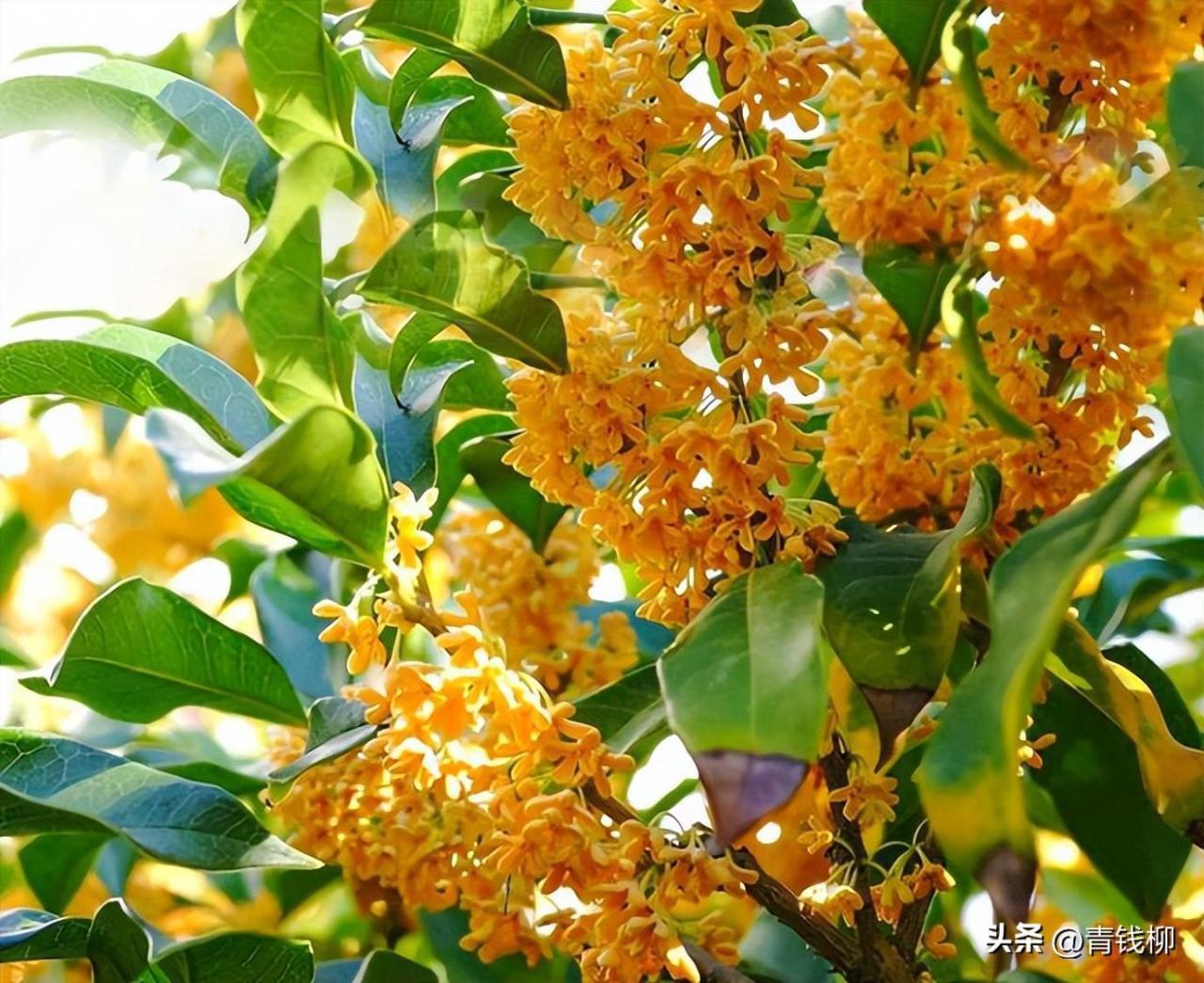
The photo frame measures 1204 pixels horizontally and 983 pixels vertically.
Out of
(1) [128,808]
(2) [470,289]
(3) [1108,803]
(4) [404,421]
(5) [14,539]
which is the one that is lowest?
(5) [14,539]

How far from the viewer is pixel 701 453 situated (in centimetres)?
66

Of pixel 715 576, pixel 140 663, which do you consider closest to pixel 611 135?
pixel 715 576

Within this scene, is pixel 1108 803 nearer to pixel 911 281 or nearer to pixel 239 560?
pixel 911 281

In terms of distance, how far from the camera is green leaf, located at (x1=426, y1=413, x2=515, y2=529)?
99 centimetres

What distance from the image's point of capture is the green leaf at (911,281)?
2.50 ft

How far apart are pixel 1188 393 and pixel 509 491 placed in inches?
21.2

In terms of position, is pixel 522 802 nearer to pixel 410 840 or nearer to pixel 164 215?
pixel 410 840

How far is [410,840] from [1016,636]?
16.2 inches

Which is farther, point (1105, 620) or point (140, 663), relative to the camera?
point (1105, 620)

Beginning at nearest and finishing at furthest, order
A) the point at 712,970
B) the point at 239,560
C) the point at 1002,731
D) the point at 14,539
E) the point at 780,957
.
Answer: the point at 1002,731, the point at 712,970, the point at 780,957, the point at 239,560, the point at 14,539

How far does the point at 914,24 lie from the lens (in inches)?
28.4

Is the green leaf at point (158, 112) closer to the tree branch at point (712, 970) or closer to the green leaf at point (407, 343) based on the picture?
the green leaf at point (407, 343)

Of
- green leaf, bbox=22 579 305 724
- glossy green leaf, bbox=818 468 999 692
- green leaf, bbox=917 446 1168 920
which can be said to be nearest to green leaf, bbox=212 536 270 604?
green leaf, bbox=22 579 305 724

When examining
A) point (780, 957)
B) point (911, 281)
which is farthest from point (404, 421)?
point (780, 957)
